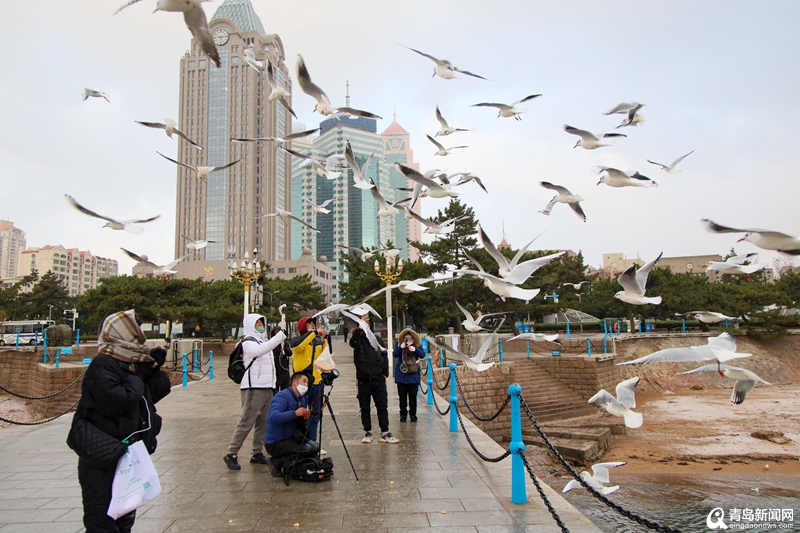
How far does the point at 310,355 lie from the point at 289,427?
2.57 ft

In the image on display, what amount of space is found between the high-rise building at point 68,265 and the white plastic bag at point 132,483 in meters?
95.2

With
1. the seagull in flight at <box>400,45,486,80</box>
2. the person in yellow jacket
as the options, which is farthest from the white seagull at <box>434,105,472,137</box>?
the person in yellow jacket

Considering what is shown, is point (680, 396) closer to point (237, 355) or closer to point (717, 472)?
point (717, 472)

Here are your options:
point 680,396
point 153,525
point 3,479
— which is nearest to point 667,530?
point 153,525

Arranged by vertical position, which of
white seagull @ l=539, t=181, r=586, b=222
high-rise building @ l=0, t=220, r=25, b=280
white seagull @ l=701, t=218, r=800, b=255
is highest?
high-rise building @ l=0, t=220, r=25, b=280

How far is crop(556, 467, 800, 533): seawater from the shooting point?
6246 mm

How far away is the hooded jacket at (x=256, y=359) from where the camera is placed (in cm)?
452

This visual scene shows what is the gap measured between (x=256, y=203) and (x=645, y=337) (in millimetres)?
73144

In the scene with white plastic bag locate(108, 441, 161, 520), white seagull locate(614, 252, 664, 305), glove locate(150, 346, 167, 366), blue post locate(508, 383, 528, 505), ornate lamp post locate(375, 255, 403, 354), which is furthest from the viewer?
ornate lamp post locate(375, 255, 403, 354)

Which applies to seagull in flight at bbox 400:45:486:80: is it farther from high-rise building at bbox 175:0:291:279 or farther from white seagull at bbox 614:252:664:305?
high-rise building at bbox 175:0:291:279

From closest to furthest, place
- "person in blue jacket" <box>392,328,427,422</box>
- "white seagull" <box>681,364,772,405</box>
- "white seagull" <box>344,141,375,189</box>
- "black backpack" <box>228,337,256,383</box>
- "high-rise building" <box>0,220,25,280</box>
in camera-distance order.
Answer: "white seagull" <box>681,364,772,405</box> < "black backpack" <box>228,337,256,383</box> < "white seagull" <box>344,141,375,189</box> < "person in blue jacket" <box>392,328,427,422</box> < "high-rise building" <box>0,220,25,280</box>

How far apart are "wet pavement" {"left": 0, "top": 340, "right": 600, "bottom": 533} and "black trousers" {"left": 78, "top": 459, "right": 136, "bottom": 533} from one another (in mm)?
891

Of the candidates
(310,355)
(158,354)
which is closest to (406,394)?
(310,355)

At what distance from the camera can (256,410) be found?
462 cm
